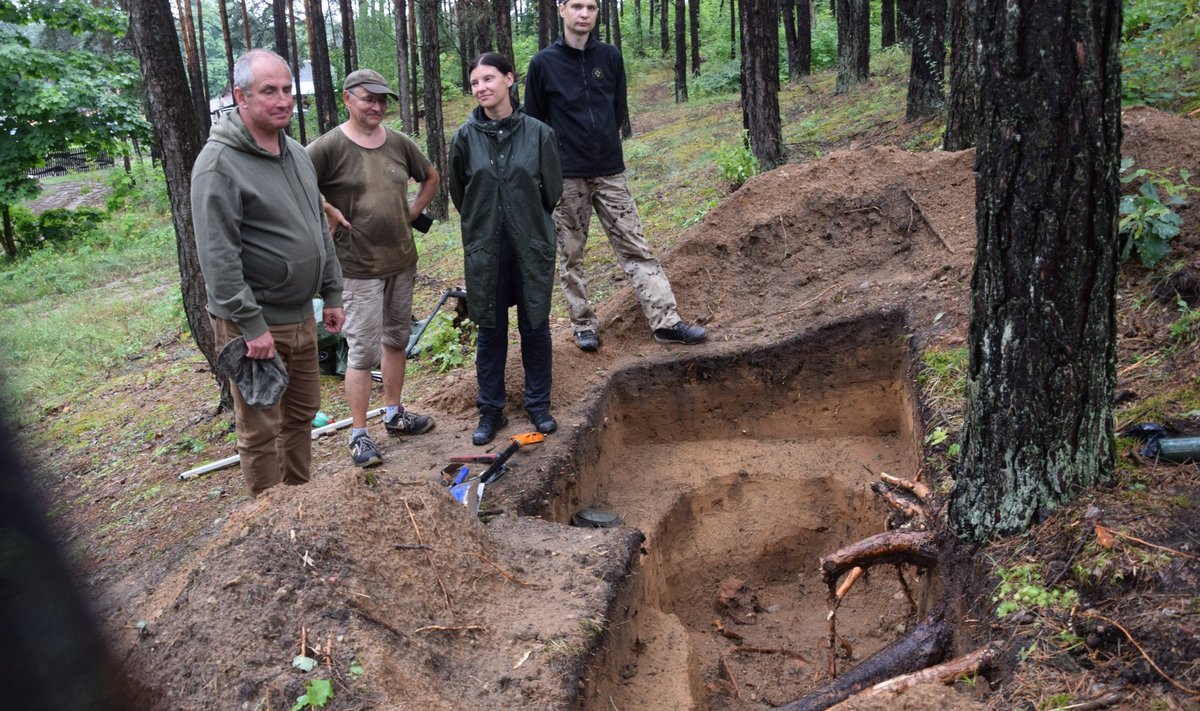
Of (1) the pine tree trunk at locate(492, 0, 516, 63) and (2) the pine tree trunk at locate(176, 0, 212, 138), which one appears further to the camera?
(2) the pine tree trunk at locate(176, 0, 212, 138)

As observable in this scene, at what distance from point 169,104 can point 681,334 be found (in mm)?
4239

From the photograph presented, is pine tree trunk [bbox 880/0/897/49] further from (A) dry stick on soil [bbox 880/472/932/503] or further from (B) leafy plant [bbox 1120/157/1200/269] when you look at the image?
(A) dry stick on soil [bbox 880/472/932/503]

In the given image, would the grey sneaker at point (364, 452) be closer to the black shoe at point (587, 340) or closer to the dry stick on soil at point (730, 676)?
the black shoe at point (587, 340)

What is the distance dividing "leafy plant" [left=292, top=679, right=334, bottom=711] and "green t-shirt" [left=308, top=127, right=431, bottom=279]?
2678 millimetres

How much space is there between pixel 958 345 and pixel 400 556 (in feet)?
11.7

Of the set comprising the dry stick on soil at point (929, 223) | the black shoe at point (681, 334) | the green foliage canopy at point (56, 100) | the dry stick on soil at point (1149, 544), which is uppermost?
the green foliage canopy at point (56, 100)

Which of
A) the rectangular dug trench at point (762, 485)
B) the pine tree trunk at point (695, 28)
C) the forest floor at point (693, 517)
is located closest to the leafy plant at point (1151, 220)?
the forest floor at point (693, 517)

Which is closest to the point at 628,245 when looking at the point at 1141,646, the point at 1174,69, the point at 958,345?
the point at 958,345

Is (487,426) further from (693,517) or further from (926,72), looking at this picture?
(926,72)

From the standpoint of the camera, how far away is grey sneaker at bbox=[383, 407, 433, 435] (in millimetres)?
5750

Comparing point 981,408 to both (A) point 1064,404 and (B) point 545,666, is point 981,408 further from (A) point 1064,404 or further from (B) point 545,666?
(B) point 545,666

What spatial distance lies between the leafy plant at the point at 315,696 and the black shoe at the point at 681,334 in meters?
4.16

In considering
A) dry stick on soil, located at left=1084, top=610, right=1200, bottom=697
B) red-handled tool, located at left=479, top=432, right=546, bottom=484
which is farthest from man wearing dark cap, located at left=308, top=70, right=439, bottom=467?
dry stick on soil, located at left=1084, top=610, right=1200, bottom=697

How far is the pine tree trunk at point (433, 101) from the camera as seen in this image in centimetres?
1484
